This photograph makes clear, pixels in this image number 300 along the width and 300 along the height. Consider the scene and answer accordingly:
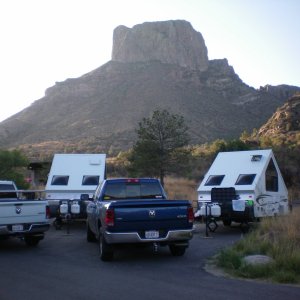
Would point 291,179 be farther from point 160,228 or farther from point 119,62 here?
point 119,62

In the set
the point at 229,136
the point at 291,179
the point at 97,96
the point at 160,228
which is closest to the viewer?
the point at 160,228

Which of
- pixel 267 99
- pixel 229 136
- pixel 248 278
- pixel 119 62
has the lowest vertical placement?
pixel 248 278

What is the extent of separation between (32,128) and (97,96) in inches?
564

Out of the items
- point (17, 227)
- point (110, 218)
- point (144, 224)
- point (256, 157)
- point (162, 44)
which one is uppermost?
point (162, 44)

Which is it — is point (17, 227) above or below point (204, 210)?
below

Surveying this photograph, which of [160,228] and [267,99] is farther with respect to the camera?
[267,99]

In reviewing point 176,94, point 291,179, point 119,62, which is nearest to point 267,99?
point 176,94

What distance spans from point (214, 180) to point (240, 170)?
968 millimetres

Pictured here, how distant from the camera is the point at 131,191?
1343 centimetres

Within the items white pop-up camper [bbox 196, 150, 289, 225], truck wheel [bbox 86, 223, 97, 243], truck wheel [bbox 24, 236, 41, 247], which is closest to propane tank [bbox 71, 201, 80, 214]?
truck wheel [bbox 86, 223, 97, 243]

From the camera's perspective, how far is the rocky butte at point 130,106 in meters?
73.0

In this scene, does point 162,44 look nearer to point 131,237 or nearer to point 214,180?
point 214,180

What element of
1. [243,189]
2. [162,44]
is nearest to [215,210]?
[243,189]

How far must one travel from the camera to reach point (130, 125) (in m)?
75.1
